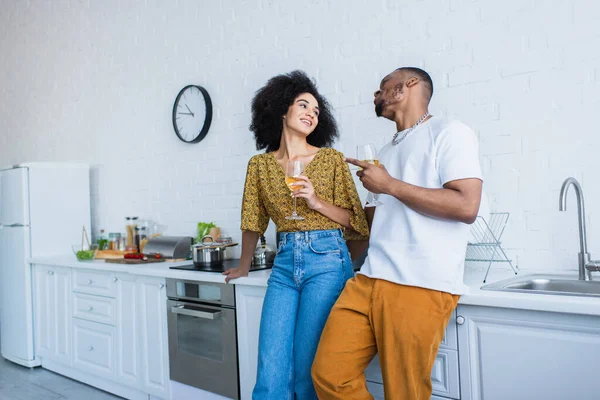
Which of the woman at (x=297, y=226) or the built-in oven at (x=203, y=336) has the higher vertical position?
the woman at (x=297, y=226)

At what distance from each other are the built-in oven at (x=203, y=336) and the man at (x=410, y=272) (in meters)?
0.93

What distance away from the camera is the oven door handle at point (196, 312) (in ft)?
8.77

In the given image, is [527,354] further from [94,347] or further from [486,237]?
[94,347]

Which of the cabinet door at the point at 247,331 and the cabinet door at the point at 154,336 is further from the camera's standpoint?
the cabinet door at the point at 154,336

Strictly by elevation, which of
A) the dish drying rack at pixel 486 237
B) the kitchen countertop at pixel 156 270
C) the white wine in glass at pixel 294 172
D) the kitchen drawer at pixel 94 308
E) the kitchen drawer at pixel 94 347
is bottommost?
the kitchen drawer at pixel 94 347

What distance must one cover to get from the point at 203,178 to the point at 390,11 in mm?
1724

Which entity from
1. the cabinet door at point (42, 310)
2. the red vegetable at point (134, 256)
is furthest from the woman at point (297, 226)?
the cabinet door at point (42, 310)

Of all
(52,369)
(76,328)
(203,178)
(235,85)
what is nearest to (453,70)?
(235,85)

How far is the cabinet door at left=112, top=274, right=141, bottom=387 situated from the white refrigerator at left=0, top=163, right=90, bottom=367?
124 cm

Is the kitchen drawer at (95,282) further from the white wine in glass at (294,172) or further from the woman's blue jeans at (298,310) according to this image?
the white wine in glass at (294,172)

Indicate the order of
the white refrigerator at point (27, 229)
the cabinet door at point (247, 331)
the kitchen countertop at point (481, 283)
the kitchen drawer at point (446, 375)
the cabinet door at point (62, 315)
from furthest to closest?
the white refrigerator at point (27, 229)
the cabinet door at point (62, 315)
the cabinet door at point (247, 331)
the kitchen drawer at point (446, 375)
the kitchen countertop at point (481, 283)

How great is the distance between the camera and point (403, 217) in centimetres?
178

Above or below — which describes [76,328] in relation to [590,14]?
below

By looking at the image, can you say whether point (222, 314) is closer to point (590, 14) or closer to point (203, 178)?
point (203, 178)
